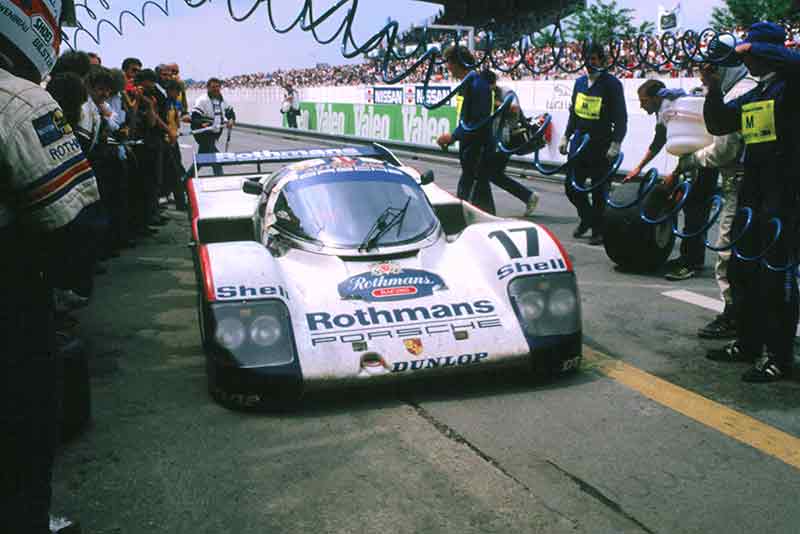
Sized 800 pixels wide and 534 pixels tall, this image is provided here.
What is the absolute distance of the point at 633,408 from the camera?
4.24m

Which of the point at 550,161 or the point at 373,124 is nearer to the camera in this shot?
the point at 550,161

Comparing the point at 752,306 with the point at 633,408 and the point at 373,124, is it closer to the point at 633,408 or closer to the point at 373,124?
the point at 633,408

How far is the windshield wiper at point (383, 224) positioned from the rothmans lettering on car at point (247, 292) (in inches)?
30.2

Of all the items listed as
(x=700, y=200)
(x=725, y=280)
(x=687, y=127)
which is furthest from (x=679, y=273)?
(x=725, y=280)

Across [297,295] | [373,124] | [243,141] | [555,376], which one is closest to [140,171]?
[297,295]

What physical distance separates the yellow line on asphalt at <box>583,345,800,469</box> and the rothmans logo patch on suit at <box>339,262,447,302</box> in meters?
1.05

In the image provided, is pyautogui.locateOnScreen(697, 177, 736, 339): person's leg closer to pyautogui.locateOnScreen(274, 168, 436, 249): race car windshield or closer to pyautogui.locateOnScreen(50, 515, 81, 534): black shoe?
pyautogui.locateOnScreen(274, 168, 436, 249): race car windshield

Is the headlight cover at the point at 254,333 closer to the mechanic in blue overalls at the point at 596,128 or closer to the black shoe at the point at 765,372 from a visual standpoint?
the black shoe at the point at 765,372

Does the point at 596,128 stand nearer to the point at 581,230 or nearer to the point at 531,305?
the point at 581,230

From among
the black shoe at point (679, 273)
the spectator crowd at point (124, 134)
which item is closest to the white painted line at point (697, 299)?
the black shoe at point (679, 273)

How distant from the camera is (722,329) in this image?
545 cm

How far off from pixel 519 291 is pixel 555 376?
19.8 inches

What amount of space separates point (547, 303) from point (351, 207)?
1383 millimetres

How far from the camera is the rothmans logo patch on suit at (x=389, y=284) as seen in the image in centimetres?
471
